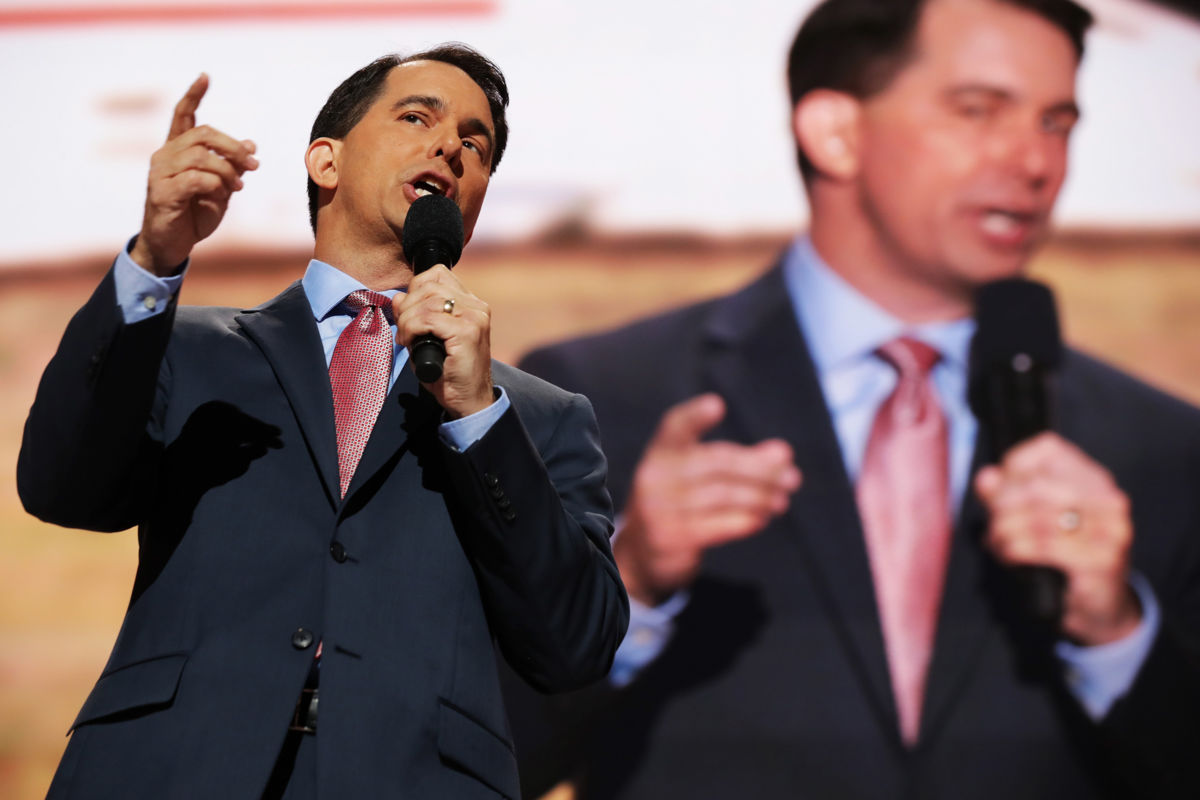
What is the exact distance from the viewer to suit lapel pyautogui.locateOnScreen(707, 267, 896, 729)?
2.77 metres

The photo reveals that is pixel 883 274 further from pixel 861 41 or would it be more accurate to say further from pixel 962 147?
pixel 861 41

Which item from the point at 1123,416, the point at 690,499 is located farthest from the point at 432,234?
the point at 1123,416

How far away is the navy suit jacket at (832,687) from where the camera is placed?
272 centimetres

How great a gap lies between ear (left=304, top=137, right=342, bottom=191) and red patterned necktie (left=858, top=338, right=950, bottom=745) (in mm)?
1681

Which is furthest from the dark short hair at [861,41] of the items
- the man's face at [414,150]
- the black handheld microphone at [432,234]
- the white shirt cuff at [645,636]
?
the black handheld microphone at [432,234]

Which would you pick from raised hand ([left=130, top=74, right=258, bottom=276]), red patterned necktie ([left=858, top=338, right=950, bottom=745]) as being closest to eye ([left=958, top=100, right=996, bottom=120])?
red patterned necktie ([left=858, top=338, right=950, bottom=745])

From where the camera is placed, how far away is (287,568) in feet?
3.99

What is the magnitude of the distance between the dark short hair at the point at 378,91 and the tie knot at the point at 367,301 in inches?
6.8

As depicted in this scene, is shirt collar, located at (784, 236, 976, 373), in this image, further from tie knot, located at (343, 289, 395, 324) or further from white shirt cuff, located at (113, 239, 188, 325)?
white shirt cuff, located at (113, 239, 188, 325)

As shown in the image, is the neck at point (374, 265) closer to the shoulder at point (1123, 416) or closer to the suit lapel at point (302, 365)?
the suit lapel at point (302, 365)

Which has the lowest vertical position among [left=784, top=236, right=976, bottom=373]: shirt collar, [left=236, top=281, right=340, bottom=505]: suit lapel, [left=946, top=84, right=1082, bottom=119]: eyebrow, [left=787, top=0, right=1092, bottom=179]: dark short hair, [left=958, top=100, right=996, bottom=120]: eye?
[left=784, top=236, right=976, bottom=373]: shirt collar

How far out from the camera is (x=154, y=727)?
1.14 metres

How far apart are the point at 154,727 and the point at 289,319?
1.50ft

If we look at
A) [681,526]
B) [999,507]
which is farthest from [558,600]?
[999,507]
